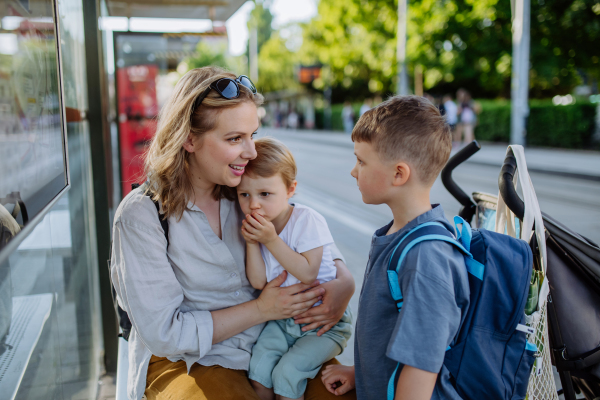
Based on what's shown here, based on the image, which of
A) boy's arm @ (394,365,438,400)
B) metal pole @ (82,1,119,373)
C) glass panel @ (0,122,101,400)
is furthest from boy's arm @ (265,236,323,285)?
metal pole @ (82,1,119,373)

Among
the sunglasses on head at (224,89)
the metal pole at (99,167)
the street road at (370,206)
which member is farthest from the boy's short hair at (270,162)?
the street road at (370,206)

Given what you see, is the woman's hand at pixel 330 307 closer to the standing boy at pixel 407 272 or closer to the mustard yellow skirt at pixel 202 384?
the mustard yellow skirt at pixel 202 384

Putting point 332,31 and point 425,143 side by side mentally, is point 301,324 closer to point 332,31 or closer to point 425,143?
point 425,143

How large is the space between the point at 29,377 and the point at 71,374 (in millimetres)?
845

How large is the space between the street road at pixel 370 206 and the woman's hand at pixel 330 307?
1.62 meters

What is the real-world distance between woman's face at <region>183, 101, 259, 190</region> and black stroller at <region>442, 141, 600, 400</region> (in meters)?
0.95

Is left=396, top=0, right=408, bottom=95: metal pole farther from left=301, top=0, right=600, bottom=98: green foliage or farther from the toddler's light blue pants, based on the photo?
the toddler's light blue pants

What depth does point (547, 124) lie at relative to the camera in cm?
1936

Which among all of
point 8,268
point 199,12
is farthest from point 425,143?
point 199,12

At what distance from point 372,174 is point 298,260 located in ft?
1.87

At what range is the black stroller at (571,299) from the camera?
1.89m

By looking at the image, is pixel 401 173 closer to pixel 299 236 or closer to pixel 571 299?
pixel 299 236

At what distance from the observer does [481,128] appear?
23.1 m

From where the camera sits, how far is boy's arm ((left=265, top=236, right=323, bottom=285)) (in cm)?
207
